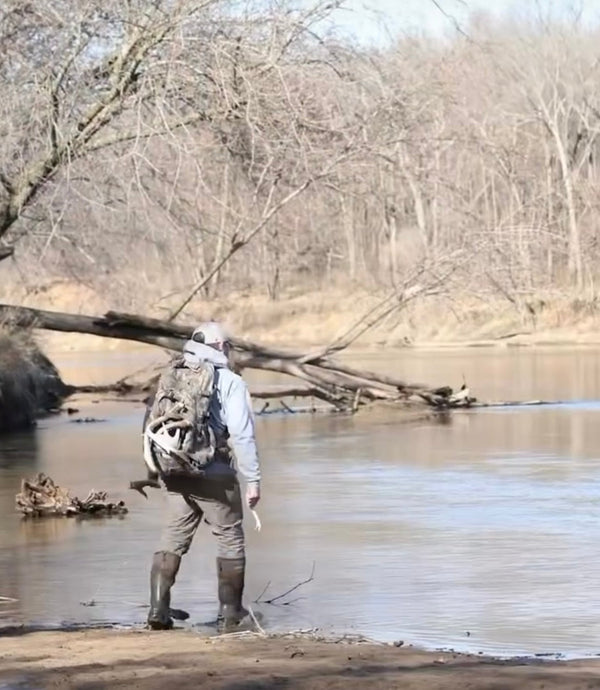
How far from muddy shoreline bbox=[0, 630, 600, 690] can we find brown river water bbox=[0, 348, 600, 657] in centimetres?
80

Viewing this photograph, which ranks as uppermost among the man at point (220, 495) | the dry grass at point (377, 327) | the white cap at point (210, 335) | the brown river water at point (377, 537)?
the dry grass at point (377, 327)

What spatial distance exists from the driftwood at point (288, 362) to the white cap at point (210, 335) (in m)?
13.9

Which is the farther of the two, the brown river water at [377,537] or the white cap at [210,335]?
the brown river water at [377,537]

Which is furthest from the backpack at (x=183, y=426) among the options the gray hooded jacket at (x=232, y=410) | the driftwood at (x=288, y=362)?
the driftwood at (x=288, y=362)

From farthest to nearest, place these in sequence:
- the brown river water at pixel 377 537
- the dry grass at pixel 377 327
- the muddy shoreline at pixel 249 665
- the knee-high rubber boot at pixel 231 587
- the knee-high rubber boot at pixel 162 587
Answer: the dry grass at pixel 377 327, the brown river water at pixel 377 537, the knee-high rubber boot at pixel 231 587, the knee-high rubber boot at pixel 162 587, the muddy shoreline at pixel 249 665

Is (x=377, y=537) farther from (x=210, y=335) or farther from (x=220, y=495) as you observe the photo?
(x=210, y=335)

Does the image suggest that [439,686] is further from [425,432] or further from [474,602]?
[425,432]

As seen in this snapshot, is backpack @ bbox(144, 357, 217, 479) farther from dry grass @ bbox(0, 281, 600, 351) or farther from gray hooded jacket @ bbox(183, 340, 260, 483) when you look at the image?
dry grass @ bbox(0, 281, 600, 351)

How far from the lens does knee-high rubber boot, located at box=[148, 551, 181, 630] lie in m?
9.29

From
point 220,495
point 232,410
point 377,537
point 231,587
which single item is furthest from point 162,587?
point 377,537

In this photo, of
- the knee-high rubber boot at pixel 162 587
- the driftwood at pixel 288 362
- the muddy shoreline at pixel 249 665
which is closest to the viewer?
the muddy shoreline at pixel 249 665

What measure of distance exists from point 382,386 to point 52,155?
851 cm

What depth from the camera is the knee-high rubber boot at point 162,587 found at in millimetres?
9289

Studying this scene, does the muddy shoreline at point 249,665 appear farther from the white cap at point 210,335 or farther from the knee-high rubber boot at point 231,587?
the white cap at point 210,335
